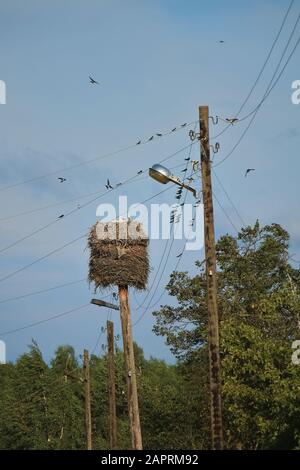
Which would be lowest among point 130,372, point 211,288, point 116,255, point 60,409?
point 130,372

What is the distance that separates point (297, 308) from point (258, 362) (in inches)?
160

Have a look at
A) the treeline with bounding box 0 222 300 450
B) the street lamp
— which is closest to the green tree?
the treeline with bounding box 0 222 300 450

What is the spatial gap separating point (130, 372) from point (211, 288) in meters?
9.47

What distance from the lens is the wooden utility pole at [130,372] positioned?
84.4ft

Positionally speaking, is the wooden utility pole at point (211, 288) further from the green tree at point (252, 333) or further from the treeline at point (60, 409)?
the treeline at point (60, 409)


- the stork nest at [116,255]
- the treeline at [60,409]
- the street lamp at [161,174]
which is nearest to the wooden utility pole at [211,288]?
the street lamp at [161,174]

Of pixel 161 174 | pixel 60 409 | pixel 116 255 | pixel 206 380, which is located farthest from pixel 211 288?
pixel 60 409

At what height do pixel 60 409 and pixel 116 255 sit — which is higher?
pixel 116 255

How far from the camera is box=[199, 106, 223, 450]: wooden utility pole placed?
1628 centimetres

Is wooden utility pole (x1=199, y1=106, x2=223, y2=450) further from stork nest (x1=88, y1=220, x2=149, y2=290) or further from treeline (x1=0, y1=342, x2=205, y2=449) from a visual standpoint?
treeline (x1=0, y1=342, x2=205, y2=449)

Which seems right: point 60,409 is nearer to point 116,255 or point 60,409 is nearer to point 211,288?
point 116,255

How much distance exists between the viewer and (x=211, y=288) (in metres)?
17.2

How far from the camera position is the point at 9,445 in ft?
223
